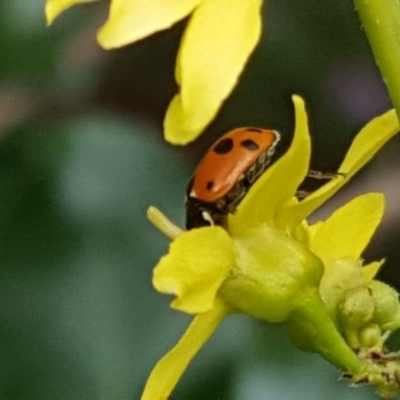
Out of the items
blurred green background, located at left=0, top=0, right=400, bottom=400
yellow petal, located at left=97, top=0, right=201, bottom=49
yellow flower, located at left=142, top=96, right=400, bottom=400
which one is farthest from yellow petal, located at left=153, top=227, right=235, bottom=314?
blurred green background, located at left=0, top=0, right=400, bottom=400

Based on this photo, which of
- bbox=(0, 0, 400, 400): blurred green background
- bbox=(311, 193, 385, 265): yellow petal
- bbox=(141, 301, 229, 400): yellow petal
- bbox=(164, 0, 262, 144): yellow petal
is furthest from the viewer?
bbox=(0, 0, 400, 400): blurred green background

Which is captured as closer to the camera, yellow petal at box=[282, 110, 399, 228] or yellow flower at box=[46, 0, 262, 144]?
yellow flower at box=[46, 0, 262, 144]

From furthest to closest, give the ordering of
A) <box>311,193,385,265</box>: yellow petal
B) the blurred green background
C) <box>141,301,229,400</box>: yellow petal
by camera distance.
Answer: the blurred green background
<box>311,193,385,265</box>: yellow petal
<box>141,301,229,400</box>: yellow petal

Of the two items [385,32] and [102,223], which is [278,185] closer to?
[385,32]

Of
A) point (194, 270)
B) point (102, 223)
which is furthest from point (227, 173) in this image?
point (102, 223)

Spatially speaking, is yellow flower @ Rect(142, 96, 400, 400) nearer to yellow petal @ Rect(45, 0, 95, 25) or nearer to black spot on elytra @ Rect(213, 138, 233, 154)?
black spot on elytra @ Rect(213, 138, 233, 154)
